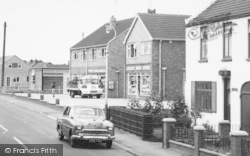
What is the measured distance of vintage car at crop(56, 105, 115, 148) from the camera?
61.5ft

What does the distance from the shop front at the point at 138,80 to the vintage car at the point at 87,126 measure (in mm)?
27936

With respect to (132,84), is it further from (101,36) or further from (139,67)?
(101,36)

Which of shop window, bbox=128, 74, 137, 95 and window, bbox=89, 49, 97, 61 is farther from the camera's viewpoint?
window, bbox=89, 49, 97, 61

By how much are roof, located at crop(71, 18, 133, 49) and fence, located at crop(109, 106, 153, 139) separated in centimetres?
2993

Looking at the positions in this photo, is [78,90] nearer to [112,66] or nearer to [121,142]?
[112,66]

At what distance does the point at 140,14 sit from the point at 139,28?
4.88ft

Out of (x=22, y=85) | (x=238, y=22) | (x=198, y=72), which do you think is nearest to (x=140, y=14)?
(x=198, y=72)

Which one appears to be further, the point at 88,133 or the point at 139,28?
the point at 139,28

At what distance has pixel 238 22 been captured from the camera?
24141 millimetres

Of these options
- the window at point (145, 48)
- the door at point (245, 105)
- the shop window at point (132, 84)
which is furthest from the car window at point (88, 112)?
the shop window at point (132, 84)

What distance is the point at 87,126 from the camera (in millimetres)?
18797

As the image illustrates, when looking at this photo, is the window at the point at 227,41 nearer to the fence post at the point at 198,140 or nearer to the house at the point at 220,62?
the house at the point at 220,62

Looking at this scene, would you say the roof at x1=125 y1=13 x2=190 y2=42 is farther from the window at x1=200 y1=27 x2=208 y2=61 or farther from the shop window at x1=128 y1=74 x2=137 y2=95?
the window at x1=200 y1=27 x2=208 y2=61

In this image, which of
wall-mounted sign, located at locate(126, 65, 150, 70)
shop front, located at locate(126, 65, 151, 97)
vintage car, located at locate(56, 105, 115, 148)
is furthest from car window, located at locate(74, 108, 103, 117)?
wall-mounted sign, located at locate(126, 65, 150, 70)
